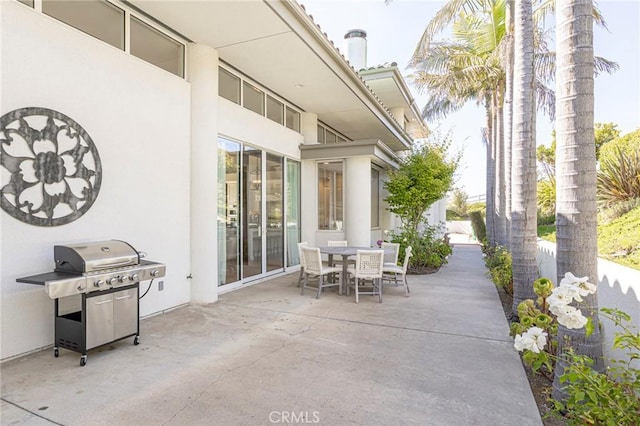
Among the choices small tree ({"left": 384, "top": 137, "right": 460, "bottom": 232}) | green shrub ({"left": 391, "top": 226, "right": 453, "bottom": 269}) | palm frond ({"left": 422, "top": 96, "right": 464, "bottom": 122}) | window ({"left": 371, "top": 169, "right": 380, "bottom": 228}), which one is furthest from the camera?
palm frond ({"left": 422, "top": 96, "right": 464, "bottom": 122})

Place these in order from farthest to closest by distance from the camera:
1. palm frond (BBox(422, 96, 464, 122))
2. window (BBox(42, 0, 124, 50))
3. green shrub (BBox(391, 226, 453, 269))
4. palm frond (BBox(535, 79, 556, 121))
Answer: palm frond (BBox(422, 96, 464, 122)) < palm frond (BBox(535, 79, 556, 121)) < green shrub (BBox(391, 226, 453, 269)) < window (BBox(42, 0, 124, 50))

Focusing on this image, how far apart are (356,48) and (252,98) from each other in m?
7.14

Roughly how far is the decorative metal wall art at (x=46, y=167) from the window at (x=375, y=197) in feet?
29.3

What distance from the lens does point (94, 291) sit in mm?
3762

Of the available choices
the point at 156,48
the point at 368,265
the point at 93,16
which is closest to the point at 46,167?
the point at 93,16

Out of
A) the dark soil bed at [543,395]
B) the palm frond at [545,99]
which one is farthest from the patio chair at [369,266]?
the palm frond at [545,99]

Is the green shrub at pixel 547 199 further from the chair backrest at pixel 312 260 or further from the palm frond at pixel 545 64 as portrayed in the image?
the chair backrest at pixel 312 260

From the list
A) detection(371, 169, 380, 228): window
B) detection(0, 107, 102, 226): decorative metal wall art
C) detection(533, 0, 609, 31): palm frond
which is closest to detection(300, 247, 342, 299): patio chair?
detection(0, 107, 102, 226): decorative metal wall art

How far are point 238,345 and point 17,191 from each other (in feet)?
9.42

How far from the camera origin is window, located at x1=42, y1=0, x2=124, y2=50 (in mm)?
4238

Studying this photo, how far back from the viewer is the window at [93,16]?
4238mm

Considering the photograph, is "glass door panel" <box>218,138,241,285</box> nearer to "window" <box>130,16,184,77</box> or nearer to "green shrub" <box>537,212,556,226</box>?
"window" <box>130,16,184,77</box>

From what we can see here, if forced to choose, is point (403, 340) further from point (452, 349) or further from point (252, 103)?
point (252, 103)

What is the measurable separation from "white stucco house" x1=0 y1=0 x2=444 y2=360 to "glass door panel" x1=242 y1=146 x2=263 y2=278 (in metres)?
0.04
